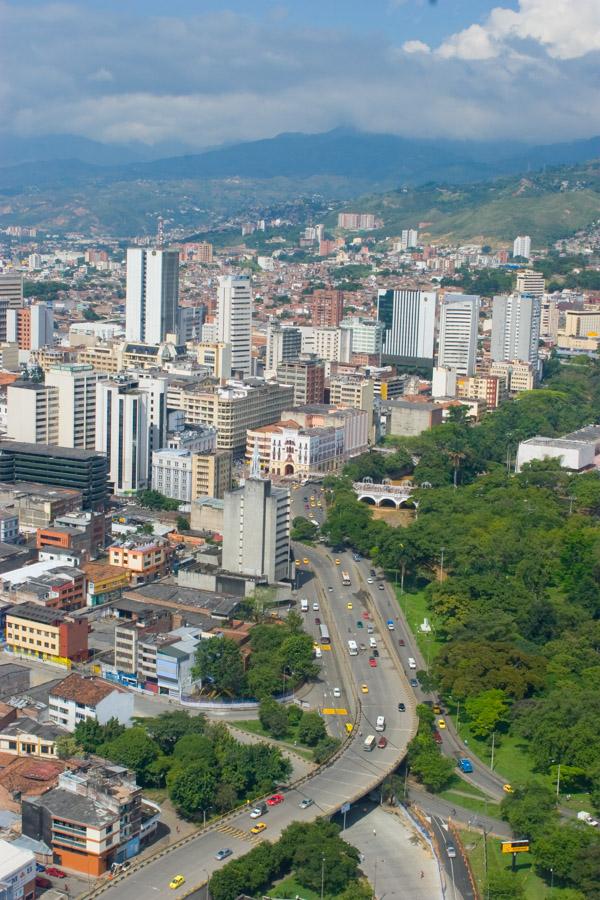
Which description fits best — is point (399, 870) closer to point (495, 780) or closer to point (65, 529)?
point (495, 780)

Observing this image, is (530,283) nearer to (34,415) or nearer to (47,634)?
(34,415)

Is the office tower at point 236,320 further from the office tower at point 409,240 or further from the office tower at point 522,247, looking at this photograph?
the office tower at point 409,240

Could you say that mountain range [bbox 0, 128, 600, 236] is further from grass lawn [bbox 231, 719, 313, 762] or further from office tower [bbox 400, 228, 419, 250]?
grass lawn [bbox 231, 719, 313, 762]

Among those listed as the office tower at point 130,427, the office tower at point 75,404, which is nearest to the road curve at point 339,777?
the office tower at point 130,427

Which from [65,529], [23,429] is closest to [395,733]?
[65,529]

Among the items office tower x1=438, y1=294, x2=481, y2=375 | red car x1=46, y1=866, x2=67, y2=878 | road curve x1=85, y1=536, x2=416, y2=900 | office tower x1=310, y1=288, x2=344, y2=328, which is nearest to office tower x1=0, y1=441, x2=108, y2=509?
road curve x1=85, y1=536, x2=416, y2=900

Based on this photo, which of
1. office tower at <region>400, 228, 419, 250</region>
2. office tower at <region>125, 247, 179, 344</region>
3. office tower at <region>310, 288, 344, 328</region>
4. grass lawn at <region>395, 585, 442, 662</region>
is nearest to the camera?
grass lawn at <region>395, 585, 442, 662</region>

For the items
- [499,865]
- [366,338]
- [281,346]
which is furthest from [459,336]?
[499,865]
